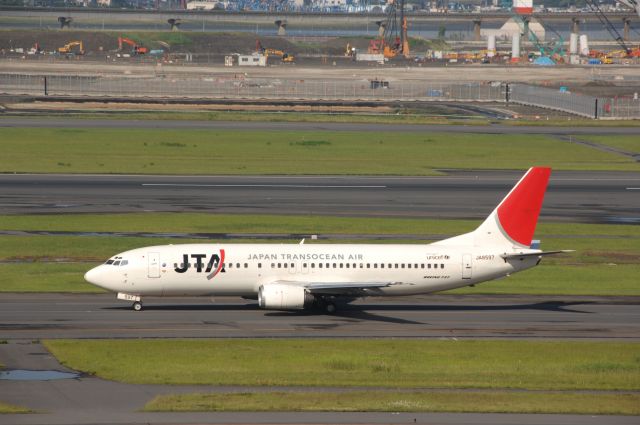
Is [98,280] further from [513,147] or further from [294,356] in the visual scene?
[513,147]

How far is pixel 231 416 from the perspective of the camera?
36562 mm

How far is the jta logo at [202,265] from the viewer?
55.6 metres

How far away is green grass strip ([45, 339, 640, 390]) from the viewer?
1668 inches

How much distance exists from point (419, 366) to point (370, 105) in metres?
140

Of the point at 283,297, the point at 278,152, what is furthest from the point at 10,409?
the point at 278,152

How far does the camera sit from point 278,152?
125125 millimetres

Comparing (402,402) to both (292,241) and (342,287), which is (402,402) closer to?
(342,287)

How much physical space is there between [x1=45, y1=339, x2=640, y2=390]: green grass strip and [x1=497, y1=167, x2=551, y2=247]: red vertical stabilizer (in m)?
10.1

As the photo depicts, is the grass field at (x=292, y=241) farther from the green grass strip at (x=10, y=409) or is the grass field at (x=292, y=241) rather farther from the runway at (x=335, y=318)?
the green grass strip at (x=10, y=409)

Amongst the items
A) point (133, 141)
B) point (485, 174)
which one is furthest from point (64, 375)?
point (133, 141)

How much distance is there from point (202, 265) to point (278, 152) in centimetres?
7010

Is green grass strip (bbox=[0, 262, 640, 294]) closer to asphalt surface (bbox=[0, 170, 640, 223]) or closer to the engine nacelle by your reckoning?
the engine nacelle

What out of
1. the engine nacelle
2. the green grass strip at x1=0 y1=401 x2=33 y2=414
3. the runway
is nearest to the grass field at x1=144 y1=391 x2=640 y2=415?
the green grass strip at x1=0 y1=401 x2=33 y2=414

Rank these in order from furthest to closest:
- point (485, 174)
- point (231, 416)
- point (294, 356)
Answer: point (485, 174) < point (294, 356) < point (231, 416)
